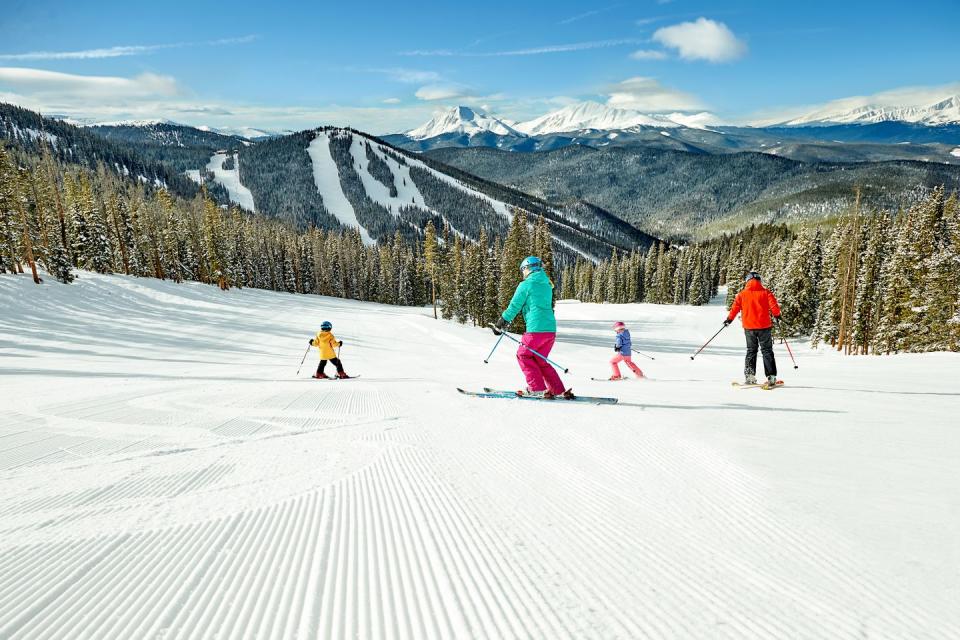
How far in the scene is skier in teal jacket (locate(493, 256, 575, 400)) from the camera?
7344 mm

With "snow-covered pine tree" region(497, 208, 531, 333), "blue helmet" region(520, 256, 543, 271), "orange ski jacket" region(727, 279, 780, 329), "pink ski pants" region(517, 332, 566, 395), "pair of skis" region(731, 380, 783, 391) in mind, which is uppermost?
"snow-covered pine tree" region(497, 208, 531, 333)

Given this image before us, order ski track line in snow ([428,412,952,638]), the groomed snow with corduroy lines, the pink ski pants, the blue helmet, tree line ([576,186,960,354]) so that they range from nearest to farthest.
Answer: ski track line in snow ([428,412,952,638]), the groomed snow with corduroy lines, the blue helmet, the pink ski pants, tree line ([576,186,960,354])

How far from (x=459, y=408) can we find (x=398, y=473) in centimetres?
307

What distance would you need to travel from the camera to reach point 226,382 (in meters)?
10.8

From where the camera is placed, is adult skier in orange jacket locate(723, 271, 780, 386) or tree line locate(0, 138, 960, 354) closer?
adult skier in orange jacket locate(723, 271, 780, 386)

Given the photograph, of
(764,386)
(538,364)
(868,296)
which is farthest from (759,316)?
(868,296)

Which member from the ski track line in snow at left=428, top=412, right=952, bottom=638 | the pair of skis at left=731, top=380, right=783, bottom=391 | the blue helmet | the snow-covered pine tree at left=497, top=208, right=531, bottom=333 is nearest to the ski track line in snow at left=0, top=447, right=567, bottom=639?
the ski track line in snow at left=428, top=412, right=952, bottom=638

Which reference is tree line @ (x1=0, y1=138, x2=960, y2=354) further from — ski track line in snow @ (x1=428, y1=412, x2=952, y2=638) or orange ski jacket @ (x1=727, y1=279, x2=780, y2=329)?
ski track line in snow @ (x1=428, y1=412, x2=952, y2=638)

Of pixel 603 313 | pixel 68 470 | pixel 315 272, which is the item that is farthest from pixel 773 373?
pixel 315 272

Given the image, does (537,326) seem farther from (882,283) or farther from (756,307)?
(882,283)

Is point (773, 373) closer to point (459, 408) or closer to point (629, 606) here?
point (459, 408)

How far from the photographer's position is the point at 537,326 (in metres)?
7.44

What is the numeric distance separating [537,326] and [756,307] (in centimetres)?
511

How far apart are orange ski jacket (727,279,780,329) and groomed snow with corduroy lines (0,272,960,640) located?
81.6 inches
